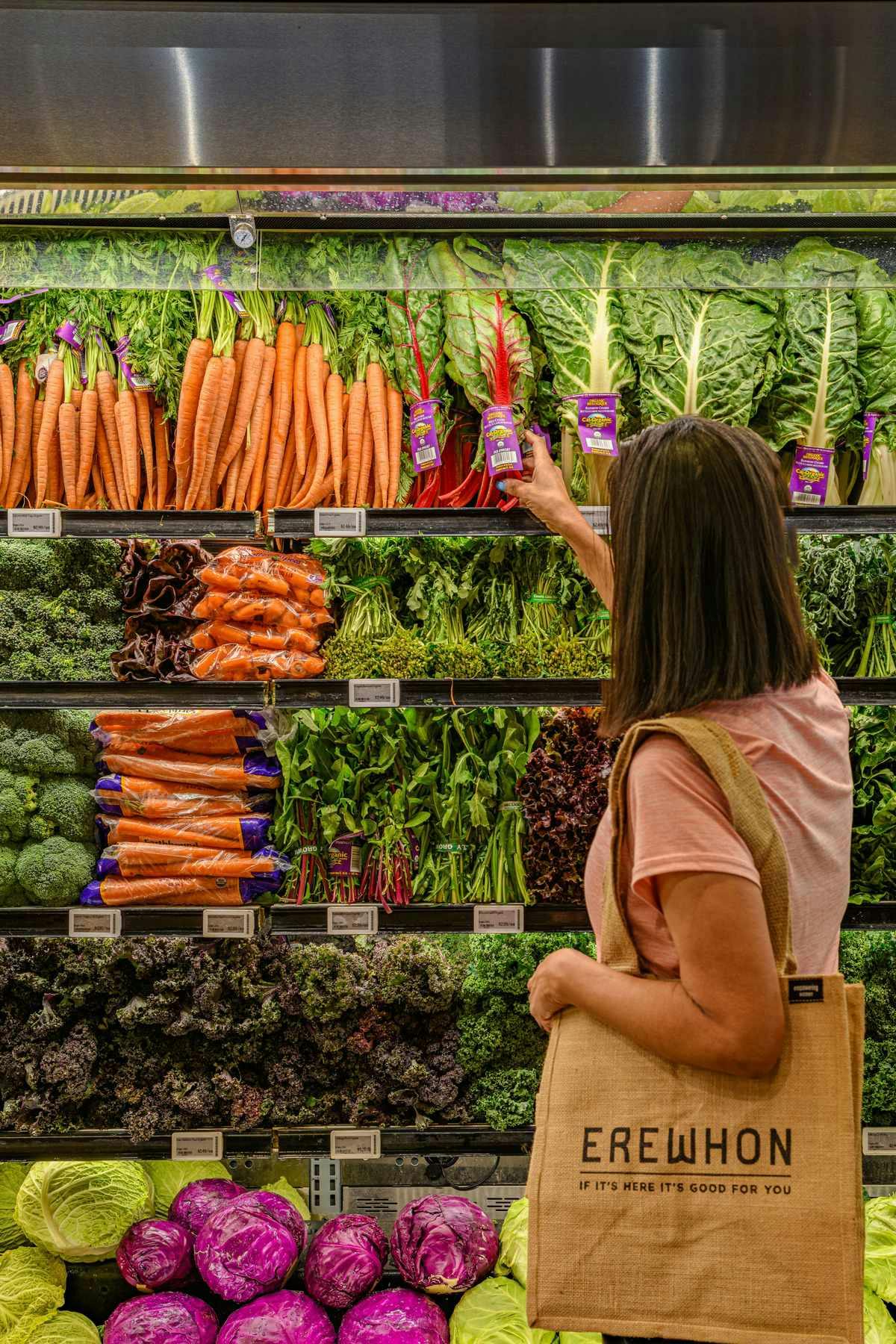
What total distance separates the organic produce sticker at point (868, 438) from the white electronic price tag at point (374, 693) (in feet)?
5.08

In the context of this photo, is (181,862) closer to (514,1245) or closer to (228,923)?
(228,923)

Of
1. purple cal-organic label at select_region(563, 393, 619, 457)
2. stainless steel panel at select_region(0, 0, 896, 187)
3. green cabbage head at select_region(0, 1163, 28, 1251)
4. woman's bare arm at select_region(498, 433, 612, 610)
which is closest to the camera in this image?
stainless steel panel at select_region(0, 0, 896, 187)

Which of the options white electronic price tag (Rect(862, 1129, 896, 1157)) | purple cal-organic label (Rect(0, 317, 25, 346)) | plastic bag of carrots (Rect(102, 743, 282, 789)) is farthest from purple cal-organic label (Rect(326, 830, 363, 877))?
purple cal-organic label (Rect(0, 317, 25, 346))

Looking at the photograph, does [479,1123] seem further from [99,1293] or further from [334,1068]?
[99,1293]

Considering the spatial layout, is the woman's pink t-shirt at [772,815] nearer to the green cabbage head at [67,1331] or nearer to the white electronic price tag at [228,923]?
the white electronic price tag at [228,923]

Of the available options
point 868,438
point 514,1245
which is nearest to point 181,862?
point 514,1245

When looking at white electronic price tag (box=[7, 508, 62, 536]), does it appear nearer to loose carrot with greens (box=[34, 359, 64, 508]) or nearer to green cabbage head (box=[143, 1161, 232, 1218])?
loose carrot with greens (box=[34, 359, 64, 508])

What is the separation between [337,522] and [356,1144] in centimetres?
171

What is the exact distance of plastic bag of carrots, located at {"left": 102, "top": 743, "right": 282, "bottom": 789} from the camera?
10.2ft

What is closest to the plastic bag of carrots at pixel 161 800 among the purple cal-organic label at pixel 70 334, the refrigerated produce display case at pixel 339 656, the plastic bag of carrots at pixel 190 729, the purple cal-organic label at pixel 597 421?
the refrigerated produce display case at pixel 339 656

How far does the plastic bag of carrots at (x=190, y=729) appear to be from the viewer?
309 cm

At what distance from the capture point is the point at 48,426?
3197 millimetres

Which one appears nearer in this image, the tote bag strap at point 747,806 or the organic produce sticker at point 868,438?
the tote bag strap at point 747,806

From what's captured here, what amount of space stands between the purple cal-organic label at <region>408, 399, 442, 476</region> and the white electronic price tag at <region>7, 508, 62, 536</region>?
3.35ft
